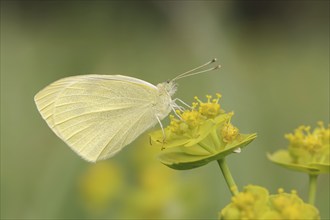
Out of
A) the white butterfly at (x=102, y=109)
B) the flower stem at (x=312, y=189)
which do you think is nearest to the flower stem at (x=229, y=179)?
the flower stem at (x=312, y=189)

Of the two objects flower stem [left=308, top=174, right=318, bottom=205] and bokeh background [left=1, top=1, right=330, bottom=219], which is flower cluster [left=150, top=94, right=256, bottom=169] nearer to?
flower stem [left=308, top=174, right=318, bottom=205]

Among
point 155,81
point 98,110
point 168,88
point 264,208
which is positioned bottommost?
point 264,208

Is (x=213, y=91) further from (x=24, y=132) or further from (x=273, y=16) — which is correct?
(x=273, y=16)

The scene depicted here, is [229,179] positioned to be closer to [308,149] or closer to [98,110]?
[308,149]

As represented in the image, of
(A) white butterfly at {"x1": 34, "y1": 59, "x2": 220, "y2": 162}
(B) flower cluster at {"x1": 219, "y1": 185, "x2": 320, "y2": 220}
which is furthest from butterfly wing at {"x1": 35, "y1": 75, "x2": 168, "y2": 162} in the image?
(B) flower cluster at {"x1": 219, "y1": 185, "x2": 320, "y2": 220}

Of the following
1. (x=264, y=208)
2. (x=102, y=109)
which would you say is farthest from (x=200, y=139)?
(x=102, y=109)

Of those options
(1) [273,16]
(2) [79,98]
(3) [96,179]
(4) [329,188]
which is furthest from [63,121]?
(1) [273,16]

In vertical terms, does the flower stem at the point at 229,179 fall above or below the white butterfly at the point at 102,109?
below

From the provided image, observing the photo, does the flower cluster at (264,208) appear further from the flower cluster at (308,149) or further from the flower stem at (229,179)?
the flower cluster at (308,149)
